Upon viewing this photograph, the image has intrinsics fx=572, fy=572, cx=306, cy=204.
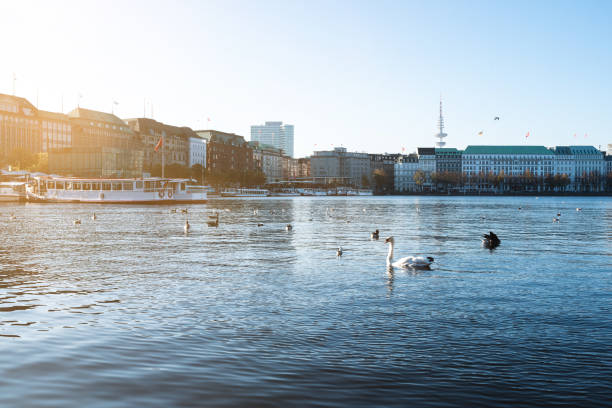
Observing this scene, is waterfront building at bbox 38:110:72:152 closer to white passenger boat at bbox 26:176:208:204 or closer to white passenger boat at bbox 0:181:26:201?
white passenger boat at bbox 0:181:26:201

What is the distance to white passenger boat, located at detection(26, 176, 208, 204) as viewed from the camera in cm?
11900

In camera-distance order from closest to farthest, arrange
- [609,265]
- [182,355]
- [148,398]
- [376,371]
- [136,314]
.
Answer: [148,398] → [376,371] → [182,355] → [136,314] → [609,265]

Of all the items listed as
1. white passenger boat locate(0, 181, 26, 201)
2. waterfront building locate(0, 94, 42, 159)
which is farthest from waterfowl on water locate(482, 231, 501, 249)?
waterfront building locate(0, 94, 42, 159)

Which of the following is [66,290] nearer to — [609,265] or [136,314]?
[136,314]

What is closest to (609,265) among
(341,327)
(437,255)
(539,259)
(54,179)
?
(539,259)

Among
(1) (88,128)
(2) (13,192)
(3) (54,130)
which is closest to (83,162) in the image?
(3) (54,130)

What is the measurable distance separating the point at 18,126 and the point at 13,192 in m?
54.5

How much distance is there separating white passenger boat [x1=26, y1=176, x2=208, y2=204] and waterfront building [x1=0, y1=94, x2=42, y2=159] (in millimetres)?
47641

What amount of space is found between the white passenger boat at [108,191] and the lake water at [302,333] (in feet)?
312

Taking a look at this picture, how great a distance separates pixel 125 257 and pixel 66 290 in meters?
9.59

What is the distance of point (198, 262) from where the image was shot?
26438mm

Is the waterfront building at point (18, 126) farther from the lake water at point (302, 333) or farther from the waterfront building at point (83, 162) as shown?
the lake water at point (302, 333)

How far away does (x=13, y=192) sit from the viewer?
424 feet

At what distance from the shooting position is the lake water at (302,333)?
984 cm
